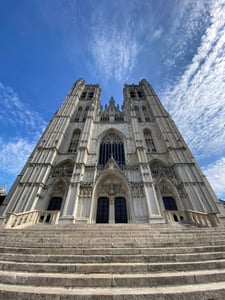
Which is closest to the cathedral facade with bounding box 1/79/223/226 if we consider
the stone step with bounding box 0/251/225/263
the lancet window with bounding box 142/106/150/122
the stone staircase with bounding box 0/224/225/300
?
the lancet window with bounding box 142/106/150/122

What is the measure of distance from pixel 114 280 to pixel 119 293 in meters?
0.32

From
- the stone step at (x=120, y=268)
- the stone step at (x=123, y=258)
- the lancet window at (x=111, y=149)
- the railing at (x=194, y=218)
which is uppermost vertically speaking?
the lancet window at (x=111, y=149)

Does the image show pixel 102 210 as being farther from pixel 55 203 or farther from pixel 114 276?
pixel 114 276

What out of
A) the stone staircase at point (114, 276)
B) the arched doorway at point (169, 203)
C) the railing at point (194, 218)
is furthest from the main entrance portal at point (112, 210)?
the stone staircase at point (114, 276)

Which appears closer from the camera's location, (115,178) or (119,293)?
(119,293)

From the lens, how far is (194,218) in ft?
30.7

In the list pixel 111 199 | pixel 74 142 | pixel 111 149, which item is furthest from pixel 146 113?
pixel 111 199

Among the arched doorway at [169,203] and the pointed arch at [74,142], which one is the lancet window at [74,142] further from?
the arched doorway at [169,203]

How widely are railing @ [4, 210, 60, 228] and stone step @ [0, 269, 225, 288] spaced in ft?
22.4

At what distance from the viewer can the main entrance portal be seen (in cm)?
1202

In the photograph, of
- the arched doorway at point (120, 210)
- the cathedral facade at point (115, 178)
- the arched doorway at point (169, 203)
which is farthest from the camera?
the arched doorway at point (169, 203)

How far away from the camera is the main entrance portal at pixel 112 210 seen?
12.0 meters

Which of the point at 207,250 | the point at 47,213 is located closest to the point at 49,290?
the point at 207,250

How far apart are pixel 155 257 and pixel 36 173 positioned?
1351cm
